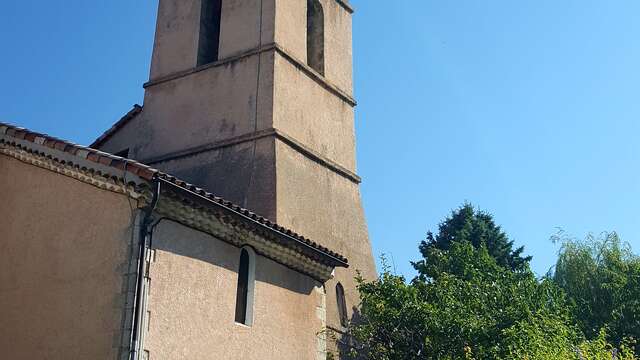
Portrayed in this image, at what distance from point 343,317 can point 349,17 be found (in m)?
8.47

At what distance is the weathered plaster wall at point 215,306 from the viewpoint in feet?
34.0

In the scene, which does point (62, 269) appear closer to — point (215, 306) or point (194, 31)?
point (215, 306)

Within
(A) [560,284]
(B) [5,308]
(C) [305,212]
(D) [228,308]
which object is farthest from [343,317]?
(A) [560,284]

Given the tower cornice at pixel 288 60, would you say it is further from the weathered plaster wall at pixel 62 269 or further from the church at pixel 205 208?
the weathered plaster wall at pixel 62 269

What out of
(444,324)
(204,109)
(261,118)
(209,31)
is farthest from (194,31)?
(444,324)

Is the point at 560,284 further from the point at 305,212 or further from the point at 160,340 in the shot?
the point at 160,340

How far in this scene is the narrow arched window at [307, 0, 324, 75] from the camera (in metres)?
18.4

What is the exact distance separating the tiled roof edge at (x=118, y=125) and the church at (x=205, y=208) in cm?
3

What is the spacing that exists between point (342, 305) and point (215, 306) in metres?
4.79

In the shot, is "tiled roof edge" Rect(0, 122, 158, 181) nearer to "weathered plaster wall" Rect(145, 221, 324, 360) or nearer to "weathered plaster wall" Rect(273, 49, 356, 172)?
"weathered plaster wall" Rect(145, 221, 324, 360)

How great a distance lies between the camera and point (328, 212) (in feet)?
53.6

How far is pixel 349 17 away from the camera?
19.9 metres

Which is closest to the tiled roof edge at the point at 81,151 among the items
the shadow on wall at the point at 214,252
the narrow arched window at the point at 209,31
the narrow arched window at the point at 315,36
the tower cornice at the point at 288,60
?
the shadow on wall at the point at 214,252

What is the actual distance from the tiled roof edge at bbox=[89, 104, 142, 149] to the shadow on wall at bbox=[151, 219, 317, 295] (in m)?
6.93
